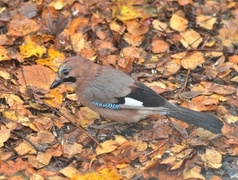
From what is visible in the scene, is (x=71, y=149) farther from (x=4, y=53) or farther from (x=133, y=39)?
(x=133, y=39)

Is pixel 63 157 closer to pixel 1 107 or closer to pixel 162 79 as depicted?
pixel 1 107

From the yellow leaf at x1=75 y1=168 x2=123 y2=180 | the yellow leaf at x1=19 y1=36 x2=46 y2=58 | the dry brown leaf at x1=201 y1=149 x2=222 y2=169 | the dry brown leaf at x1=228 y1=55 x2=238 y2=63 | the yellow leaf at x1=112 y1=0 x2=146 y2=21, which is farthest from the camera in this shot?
the yellow leaf at x1=112 y1=0 x2=146 y2=21

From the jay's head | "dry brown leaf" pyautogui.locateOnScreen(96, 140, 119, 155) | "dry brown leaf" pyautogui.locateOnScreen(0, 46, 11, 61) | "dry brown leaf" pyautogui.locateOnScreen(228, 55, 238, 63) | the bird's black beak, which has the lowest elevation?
"dry brown leaf" pyautogui.locateOnScreen(228, 55, 238, 63)

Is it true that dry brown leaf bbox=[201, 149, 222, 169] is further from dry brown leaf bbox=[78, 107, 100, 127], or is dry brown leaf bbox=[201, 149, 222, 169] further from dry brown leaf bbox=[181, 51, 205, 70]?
dry brown leaf bbox=[181, 51, 205, 70]

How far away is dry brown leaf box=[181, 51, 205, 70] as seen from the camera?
5820 mm

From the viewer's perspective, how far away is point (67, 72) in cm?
500

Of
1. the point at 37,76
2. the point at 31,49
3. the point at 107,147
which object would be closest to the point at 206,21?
the point at 31,49

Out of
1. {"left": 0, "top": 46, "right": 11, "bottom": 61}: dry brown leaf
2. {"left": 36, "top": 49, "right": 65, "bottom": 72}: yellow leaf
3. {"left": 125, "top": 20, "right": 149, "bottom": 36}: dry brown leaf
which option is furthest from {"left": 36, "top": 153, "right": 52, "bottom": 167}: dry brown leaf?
{"left": 125, "top": 20, "right": 149, "bottom": 36}: dry brown leaf

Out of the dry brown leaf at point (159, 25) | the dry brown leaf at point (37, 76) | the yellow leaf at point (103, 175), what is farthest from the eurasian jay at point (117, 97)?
the dry brown leaf at point (159, 25)

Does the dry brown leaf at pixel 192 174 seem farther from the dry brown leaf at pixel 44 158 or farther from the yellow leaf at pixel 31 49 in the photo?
the yellow leaf at pixel 31 49

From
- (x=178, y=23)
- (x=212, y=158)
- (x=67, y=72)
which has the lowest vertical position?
(x=212, y=158)

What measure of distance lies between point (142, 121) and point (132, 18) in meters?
1.40

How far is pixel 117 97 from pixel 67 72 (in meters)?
0.43

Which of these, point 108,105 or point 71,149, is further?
point 108,105
